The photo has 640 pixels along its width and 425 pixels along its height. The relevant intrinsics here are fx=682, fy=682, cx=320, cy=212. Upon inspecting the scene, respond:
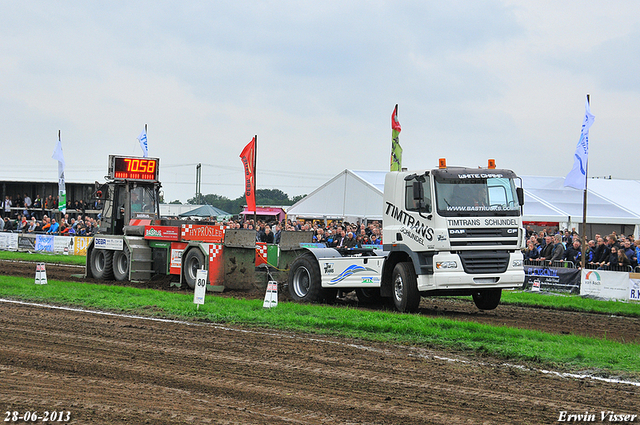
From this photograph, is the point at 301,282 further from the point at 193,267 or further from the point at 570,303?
the point at 570,303

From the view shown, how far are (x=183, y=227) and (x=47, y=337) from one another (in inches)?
353

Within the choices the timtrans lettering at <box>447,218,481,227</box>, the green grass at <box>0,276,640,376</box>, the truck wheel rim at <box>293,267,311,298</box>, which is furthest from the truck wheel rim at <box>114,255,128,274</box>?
the timtrans lettering at <box>447,218,481,227</box>

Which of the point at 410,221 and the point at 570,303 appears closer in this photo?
the point at 410,221

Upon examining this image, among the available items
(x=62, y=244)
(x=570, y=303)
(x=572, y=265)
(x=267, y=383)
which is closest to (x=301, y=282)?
(x=570, y=303)

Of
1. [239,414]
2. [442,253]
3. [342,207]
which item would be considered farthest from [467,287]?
[342,207]


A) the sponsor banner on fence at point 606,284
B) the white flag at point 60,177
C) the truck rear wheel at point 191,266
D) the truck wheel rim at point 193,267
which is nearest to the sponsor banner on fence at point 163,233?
the truck rear wheel at point 191,266

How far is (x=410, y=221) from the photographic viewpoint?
1371 centimetres

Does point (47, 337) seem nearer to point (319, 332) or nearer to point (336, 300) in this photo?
point (319, 332)

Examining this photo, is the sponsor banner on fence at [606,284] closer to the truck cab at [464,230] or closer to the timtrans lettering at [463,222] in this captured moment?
the truck cab at [464,230]

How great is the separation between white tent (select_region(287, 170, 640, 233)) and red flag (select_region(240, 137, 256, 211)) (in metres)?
9.74

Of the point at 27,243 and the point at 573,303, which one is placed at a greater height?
the point at 27,243

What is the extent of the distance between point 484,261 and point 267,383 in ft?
23.0

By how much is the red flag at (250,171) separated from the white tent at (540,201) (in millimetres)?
9742

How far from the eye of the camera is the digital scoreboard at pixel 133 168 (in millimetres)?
20141
